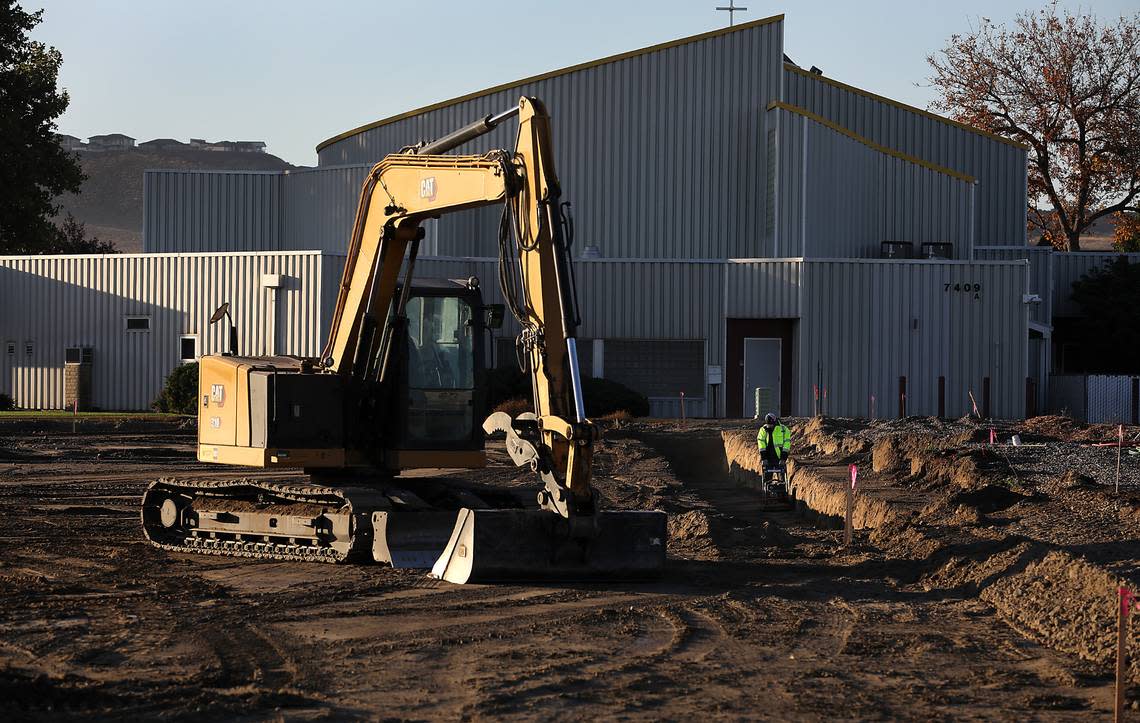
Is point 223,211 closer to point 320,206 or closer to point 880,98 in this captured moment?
point 320,206

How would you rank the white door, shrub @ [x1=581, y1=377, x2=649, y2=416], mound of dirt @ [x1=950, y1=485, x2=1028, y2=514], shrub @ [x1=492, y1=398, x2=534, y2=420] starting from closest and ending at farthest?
mound of dirt @ [x1=950, y1=485, x2=1028, y2=514] → shrub @ [x1=492, y1=398, x2=534, y2=420] → shrub @ [x1=581, y1=377, x2=649, y2=416] → the white door

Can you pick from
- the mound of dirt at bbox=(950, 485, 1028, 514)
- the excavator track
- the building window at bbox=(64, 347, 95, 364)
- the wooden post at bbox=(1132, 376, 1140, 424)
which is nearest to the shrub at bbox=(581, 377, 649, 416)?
the building window at bbox=(64, 347, 95, 364)

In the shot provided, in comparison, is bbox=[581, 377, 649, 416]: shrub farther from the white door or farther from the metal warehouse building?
the white door

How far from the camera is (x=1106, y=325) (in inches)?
1736

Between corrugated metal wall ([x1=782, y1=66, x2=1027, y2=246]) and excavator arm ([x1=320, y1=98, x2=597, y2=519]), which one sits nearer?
excavator arm ([x1=320, y1=98, x2=597, y2=519])

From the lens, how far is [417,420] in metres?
15.2

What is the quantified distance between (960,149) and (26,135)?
28.1 meters

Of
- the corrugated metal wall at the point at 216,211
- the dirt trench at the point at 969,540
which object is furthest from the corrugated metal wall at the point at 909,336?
the corrugated metal wall at the point at 216,211

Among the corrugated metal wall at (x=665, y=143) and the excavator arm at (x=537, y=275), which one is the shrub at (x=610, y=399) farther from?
the excavator arm at (x=537, y=275)

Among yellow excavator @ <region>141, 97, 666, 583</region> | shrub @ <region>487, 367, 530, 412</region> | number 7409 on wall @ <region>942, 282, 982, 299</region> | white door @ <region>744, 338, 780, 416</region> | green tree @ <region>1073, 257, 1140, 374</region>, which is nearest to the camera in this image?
yellow excavator @ <region>141, 97, 666, 583</region>

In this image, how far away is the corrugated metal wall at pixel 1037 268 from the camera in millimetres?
43094

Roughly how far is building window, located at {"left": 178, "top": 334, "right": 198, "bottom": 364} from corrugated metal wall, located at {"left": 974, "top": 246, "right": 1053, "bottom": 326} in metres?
21.8

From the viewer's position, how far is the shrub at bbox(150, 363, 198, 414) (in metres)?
34.4

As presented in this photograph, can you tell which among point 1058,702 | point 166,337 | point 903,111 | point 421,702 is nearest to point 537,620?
point 421,702
